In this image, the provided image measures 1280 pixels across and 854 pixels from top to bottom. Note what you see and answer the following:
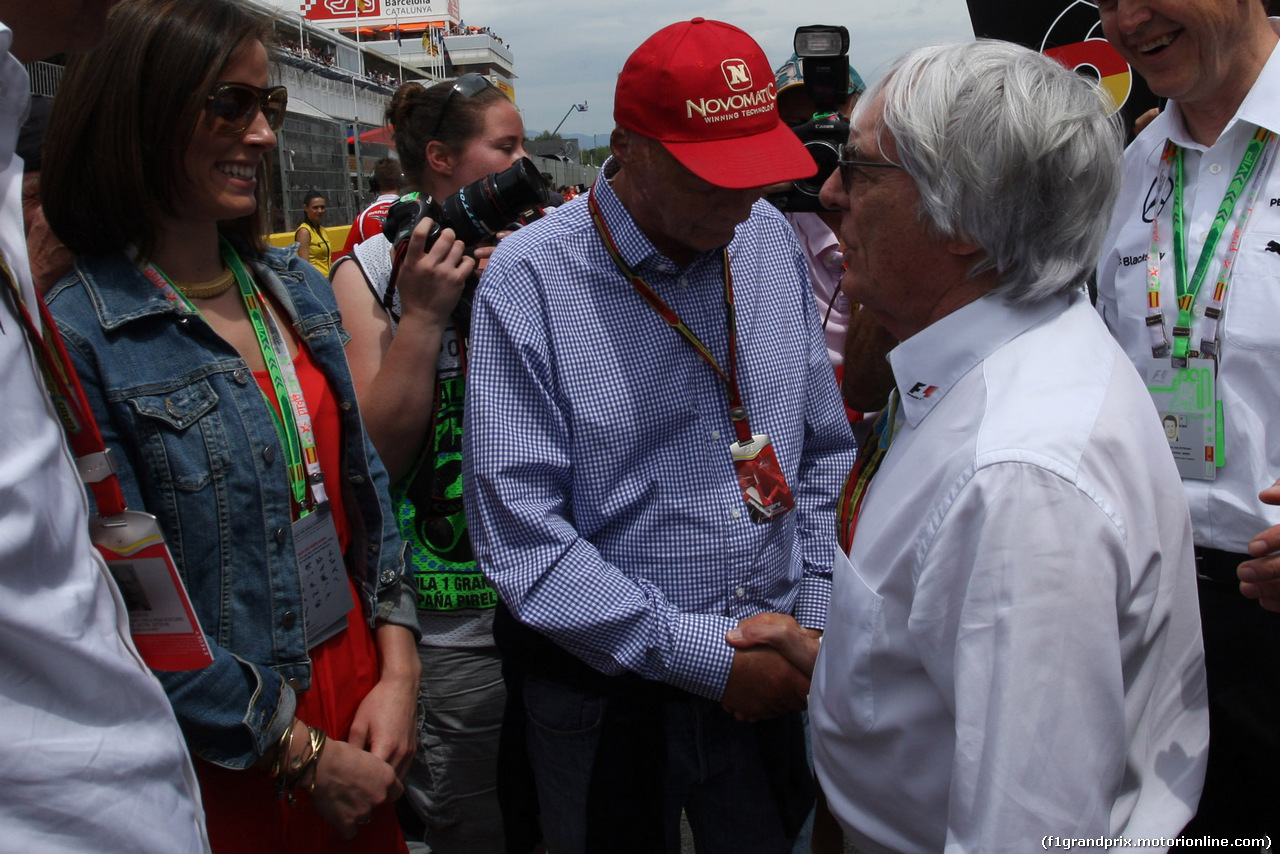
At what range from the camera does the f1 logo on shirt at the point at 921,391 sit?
1.31 m

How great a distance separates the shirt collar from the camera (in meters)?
1.26

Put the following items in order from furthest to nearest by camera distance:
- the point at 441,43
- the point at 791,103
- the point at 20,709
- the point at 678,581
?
1. the point at 441,43
2. the point at 791,103
3. the point at 678,581
4. the point at 20,709

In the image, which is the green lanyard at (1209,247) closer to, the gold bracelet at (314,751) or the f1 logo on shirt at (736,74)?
the f1 logo on shirt at (736,74)

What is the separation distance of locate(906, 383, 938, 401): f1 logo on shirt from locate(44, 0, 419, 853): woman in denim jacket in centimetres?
104

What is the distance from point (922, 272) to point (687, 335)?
543 millimetres

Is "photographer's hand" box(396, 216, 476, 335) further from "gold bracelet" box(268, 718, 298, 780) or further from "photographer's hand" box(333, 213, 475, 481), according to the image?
"gold bracelet" box(268, 718, 298, 780)

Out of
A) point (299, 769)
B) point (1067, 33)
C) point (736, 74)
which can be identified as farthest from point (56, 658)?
point (1067, 33)

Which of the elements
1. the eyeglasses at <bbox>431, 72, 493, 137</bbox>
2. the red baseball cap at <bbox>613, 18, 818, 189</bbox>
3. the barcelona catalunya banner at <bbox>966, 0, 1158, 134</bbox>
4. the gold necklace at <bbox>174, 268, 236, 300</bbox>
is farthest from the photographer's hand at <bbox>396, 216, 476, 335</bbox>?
the barcelona catalunya banner at <bbox>966, 0, 1158, 134</bbox>

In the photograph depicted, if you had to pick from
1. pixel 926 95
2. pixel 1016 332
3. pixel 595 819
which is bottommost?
pixel 595 819

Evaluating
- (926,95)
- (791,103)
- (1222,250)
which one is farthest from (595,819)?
(791,103)

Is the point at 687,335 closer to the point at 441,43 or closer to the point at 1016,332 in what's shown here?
the point at 1016,332

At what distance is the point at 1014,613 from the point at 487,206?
1.55 meters

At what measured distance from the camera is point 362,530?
183 centimetres

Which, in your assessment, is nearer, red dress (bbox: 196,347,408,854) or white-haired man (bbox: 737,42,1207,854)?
white-haired man (bbox: 737,42,1207,854)
